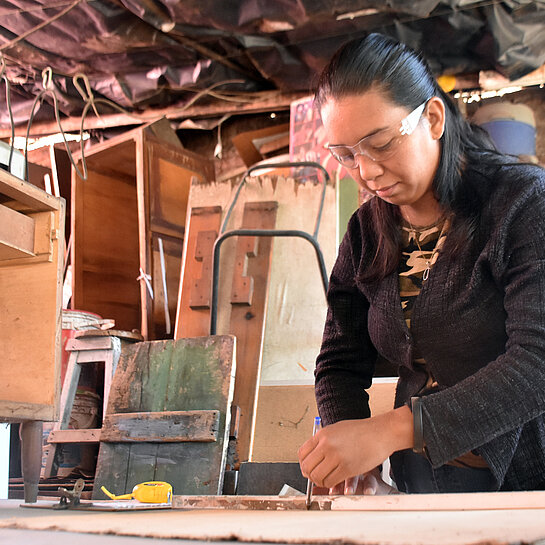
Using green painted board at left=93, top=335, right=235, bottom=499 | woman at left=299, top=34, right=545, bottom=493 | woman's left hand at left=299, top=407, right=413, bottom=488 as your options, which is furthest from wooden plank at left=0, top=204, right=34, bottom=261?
woman's left hand at left=299, top=407, right=413, bottom=488

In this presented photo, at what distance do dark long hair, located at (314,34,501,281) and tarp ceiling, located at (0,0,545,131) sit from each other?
2.10 m

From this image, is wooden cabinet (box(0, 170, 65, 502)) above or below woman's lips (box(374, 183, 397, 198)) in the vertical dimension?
below

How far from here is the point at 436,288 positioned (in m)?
1.44

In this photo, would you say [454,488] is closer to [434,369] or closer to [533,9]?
[434,369]

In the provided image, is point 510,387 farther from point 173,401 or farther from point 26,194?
point 173,401

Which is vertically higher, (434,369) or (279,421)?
(434,369)

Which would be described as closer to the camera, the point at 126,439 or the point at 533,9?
the point at 126,439

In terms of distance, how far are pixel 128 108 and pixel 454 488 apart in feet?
13.4

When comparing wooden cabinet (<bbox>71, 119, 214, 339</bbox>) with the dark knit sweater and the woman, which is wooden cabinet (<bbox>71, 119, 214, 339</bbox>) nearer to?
the dark knit sweater

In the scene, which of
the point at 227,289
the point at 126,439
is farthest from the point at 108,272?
the point at 126,439

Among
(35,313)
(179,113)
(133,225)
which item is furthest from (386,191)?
(133,225)

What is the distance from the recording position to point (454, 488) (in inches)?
57.9

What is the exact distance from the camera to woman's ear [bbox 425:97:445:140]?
4.72ft

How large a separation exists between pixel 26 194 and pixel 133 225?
308cm
